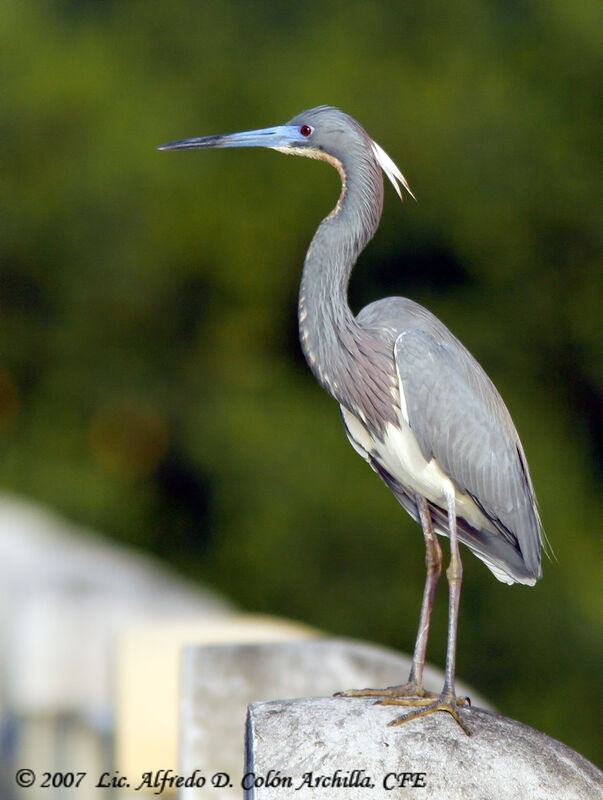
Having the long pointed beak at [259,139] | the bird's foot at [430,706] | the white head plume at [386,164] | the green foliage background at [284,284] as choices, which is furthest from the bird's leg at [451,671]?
the green foliage background at [284,284]

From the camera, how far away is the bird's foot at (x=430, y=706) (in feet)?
6.91

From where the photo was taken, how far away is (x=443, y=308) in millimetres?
8258

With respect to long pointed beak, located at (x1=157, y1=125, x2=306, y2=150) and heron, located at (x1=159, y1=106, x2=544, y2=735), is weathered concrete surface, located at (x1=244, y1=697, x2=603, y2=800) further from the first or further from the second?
long pointed beak, located at (x1=157, y1=125, x2=306, y2=150)

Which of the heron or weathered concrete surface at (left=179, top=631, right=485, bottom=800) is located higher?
the heron

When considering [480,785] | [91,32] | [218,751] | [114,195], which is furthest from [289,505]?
[480,785]

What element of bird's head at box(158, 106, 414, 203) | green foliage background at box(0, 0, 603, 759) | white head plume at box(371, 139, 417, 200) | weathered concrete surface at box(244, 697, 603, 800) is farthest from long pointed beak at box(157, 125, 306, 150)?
green foliage background at box(0, 0, 603, 759)

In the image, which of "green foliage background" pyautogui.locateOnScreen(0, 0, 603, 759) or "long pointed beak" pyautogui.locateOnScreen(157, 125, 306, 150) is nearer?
"long pointed beak" pyautogui.locateOnScreen(157, 125, 306, 150)

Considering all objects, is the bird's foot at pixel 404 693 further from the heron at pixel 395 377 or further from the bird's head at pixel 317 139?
the bird's head at pixel 317 139

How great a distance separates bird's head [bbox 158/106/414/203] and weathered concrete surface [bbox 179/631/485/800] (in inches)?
42.0

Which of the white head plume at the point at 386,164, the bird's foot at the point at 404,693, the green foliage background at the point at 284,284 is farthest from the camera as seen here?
the green foliage background at the point at 284,284

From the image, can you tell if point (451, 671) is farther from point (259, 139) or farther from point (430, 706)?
point (259, 139)

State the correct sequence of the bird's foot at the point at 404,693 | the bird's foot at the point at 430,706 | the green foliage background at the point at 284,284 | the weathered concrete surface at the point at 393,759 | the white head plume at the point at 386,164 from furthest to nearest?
the green foliage background at the point at 284,284 < the white head plume at the point at 386,164 < the bird's foot at the point at 404,693 < the bird's foot at the point at 430,706 < the weathered concrete surface at the point at 393,759

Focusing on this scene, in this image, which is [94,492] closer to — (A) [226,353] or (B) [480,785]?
(A) [226,353]

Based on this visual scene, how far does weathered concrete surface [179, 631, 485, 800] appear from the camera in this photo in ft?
8.77
